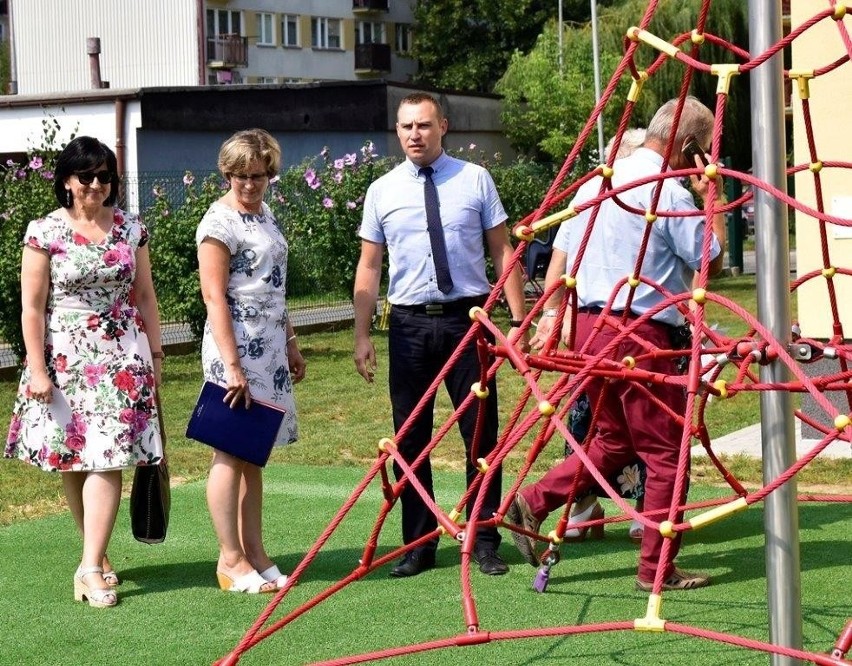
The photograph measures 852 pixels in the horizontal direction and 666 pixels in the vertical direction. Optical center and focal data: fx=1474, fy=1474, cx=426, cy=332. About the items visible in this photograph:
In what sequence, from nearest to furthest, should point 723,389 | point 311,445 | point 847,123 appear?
point 723,389
point 847,123
point 311,445

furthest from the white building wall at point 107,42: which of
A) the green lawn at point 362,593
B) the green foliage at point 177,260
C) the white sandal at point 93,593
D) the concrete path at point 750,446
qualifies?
the white sandal at point 93,593

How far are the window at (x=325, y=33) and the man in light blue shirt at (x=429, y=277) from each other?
51.9 metres

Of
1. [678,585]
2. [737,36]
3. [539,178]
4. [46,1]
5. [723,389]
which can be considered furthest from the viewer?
[46,1]

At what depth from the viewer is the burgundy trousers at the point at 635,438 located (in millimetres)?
5539

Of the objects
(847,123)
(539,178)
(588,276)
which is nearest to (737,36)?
(539,178)

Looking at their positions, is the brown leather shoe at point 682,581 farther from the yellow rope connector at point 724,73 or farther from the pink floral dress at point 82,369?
the yellow rope connector at point 724,73

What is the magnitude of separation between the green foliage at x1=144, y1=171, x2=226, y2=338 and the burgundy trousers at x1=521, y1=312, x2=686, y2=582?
9172mm

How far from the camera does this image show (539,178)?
23.9 meters

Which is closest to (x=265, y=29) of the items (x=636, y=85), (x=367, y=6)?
(x=367, y=6)

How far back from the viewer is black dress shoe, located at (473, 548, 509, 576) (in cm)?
579

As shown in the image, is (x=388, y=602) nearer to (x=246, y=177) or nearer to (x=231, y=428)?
(x=231, y=428)

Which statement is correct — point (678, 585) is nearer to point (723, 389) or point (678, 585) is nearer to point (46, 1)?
point (723, 389)

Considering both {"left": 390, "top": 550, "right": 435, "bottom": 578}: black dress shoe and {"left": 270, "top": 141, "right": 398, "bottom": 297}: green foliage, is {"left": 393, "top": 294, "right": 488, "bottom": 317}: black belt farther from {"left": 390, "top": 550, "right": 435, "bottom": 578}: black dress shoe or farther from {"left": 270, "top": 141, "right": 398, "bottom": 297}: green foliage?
{"left": 270, "top": 141, "right": 398, "bottom": 297}: green foliage

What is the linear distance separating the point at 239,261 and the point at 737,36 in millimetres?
28502
